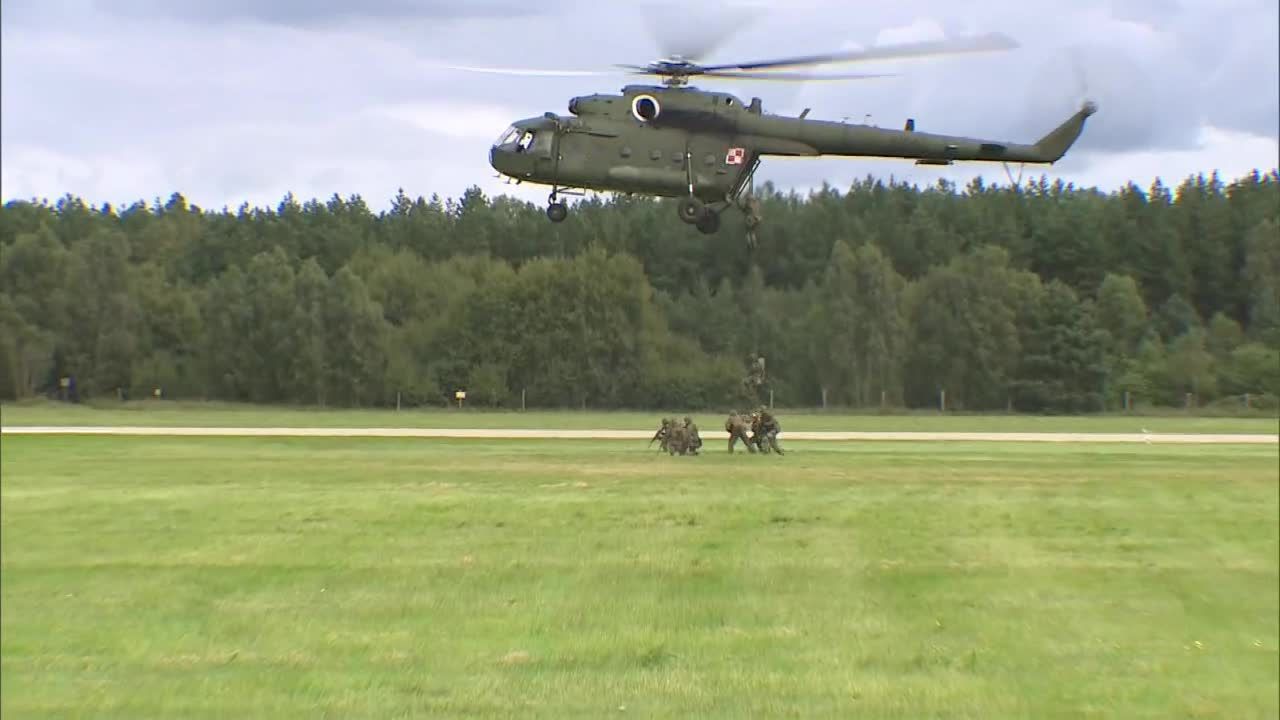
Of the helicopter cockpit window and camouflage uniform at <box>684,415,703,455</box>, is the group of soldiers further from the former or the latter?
the helicopter cockpit window

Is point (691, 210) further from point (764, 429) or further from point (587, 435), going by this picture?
point (587, 435)

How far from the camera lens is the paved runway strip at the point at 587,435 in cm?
6210

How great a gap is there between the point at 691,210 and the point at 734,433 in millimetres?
35375

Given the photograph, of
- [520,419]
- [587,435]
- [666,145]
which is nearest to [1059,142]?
[666,145]

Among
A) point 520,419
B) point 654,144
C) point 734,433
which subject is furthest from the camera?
point 520,419

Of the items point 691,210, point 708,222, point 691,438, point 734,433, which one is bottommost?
point 691,438

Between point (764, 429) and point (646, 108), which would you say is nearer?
point (646, 108)

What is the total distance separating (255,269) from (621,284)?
2437 centimetres

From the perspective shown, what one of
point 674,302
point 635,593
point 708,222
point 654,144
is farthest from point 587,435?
point 708,222

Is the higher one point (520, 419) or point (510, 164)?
point (510, 164)

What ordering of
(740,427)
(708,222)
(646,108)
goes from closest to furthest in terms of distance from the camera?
(708,222) < (646,108) < (740,427)

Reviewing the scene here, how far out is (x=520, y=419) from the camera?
73.4 m

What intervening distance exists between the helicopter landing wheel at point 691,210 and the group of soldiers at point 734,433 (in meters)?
34.1

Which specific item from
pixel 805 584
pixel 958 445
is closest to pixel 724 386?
pixel 958 445
